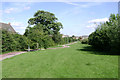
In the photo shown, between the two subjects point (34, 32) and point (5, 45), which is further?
point (34, 32)

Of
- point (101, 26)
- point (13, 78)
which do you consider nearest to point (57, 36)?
point (101, 26)

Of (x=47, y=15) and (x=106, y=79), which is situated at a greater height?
(x=47, y=15)

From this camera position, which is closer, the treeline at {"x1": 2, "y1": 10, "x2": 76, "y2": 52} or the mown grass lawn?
the mown grass lawn

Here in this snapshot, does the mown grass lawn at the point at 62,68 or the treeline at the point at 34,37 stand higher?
the treeline at the point at 34,37

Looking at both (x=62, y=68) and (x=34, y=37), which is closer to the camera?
(x=62, y=68)

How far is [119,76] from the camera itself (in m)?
5.81

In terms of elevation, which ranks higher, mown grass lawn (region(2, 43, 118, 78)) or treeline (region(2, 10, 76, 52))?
treeline (region(2, 10, 76, 52))

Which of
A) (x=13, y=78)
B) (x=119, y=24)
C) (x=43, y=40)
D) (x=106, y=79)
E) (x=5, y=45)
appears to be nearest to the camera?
(x=106, y=79)

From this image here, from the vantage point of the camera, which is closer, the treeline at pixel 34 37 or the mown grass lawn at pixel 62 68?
the mown grass lawn at pixel 62 68

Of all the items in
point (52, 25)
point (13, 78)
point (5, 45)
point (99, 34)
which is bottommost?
point (13, 78)

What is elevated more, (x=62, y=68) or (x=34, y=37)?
(x=34, y=37)

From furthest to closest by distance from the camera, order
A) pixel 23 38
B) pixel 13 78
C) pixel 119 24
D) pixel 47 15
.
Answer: pixel 47 15, pixel 23 38, pixel 119 24, pixel 13 78

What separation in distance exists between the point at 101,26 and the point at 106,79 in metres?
16.7

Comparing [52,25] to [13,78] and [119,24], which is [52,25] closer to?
[119,24]
